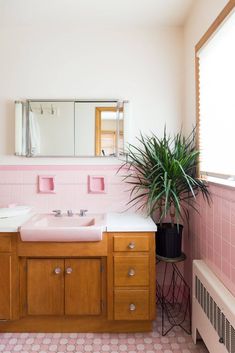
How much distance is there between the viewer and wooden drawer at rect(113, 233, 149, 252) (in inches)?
77.5

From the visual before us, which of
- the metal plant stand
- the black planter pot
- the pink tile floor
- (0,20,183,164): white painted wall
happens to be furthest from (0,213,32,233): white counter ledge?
the metal plant stand

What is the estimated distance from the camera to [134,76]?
7.99 ft

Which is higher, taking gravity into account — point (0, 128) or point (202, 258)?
point (0, 128)

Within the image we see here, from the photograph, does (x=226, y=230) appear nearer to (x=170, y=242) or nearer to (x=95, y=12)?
(x=170, y=242)

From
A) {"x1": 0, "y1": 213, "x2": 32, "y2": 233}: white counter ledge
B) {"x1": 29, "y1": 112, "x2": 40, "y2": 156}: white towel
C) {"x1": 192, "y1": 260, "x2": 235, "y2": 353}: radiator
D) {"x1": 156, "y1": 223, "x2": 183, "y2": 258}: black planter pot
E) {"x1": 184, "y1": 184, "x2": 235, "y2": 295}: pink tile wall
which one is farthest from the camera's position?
{"x1": 29, "y1": 112, "x2": 40, "y2": 156}: white towel

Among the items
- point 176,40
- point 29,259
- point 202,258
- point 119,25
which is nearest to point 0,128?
point 29,259

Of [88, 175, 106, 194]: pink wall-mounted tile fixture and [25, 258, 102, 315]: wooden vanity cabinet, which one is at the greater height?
[88, 175, 106, 194]: pink wall-mounted tile fixture

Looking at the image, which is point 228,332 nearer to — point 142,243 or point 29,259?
point 142,243

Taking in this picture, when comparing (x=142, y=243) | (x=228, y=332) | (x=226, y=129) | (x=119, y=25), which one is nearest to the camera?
(x=228, y=332)

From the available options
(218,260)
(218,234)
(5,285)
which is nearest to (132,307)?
(218,260)

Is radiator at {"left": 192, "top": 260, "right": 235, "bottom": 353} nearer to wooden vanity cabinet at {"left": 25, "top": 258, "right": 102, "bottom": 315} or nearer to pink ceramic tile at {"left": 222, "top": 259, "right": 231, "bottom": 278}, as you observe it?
pink ceramic tile at {"left": 222, "top": 259, "right": 231, "bottom": 278}

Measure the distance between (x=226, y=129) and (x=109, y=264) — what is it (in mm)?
1221

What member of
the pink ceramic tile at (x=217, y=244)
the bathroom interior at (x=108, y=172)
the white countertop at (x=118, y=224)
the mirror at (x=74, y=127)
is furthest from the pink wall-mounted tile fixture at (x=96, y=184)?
the pink ceramic tile at (x=217, y=244)

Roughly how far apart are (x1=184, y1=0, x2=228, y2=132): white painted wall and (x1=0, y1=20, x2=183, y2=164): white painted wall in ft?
0.34
